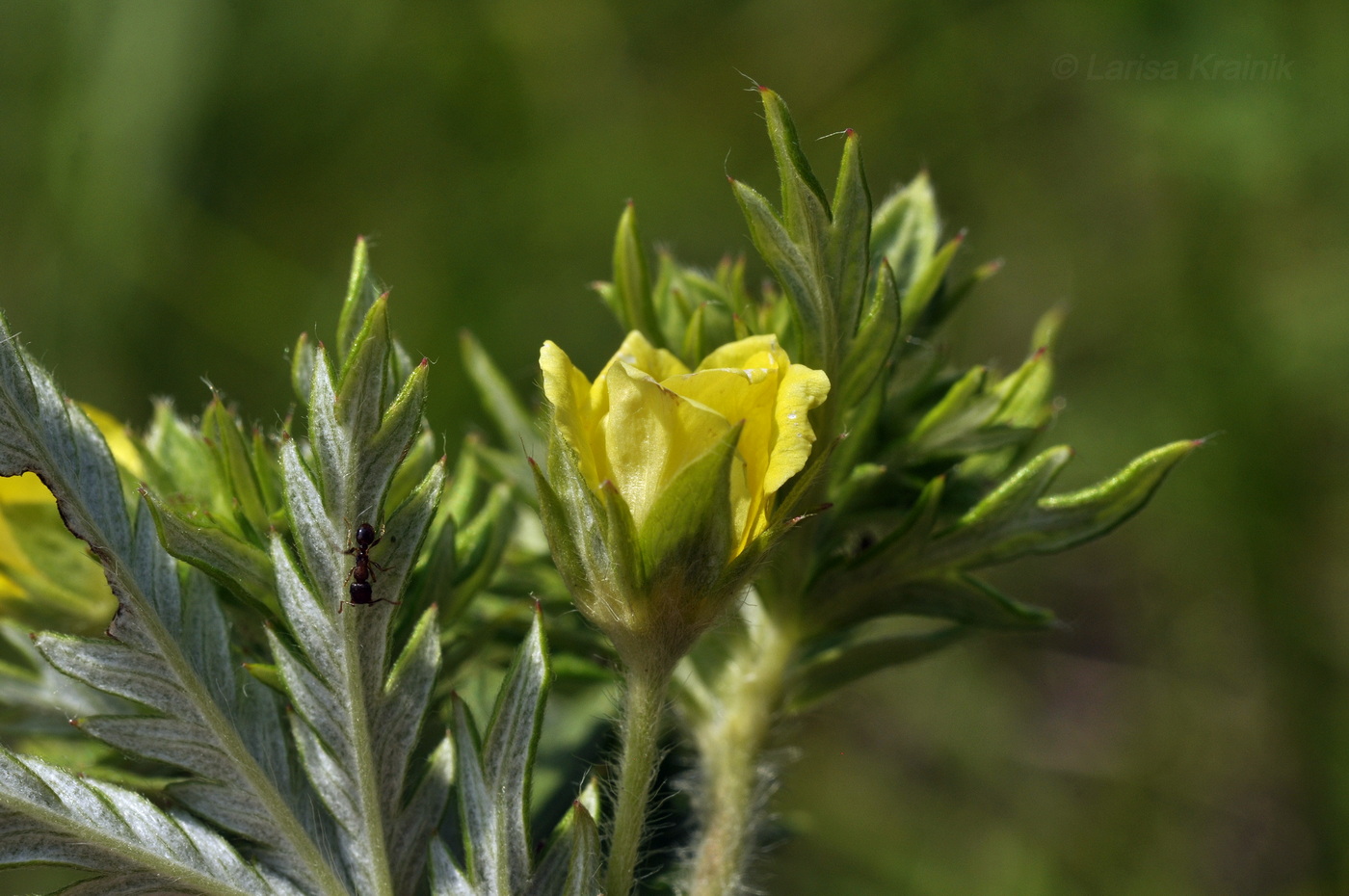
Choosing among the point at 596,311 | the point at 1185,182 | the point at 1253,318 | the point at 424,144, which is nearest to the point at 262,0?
the point at 424,144

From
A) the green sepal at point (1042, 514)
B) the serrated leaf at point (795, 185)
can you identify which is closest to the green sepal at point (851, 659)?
the green sepal at point (1042, 514)

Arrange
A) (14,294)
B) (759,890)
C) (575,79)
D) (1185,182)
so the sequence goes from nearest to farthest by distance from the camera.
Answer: (759,890) → (14,294) → (1185,182) → (575,79)

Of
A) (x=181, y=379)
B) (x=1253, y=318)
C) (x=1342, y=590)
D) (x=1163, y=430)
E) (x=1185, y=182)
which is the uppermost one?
(x=1185, y=182)

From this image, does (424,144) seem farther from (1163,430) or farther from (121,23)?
(1163,430)

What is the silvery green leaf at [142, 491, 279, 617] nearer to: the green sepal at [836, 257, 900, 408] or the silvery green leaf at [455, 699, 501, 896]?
the silvery green leaf at [455, 699, 501, 896]

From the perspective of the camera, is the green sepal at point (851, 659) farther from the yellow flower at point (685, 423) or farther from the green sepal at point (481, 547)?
the yellow flower at point (685, 423)

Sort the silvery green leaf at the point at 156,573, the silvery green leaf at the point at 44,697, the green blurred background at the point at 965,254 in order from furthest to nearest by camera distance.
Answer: the green blurred background at the point at 965,254 < the silvery green leaf at the point at 44,697 < the silvery green leaf at the point at 156,573

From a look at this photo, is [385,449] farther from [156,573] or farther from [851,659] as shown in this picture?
[851,659]

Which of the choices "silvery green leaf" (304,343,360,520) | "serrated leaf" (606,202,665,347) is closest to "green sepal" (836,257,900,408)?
"serrated leaf" (606,202,665,347)
